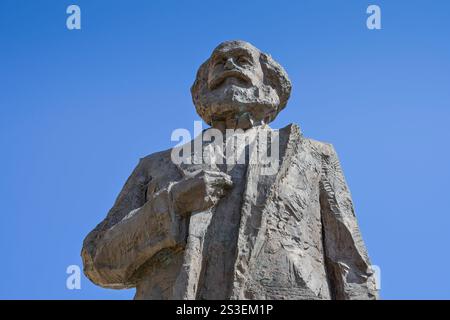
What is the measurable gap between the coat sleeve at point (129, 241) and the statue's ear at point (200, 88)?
1.09m

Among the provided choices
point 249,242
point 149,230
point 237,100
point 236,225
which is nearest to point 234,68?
point 237,100

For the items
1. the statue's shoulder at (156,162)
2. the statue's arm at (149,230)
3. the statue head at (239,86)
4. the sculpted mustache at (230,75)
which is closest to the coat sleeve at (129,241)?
the statue's arm at (149,230)

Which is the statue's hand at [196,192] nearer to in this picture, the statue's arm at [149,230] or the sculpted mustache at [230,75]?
the statue's arm at [149,230]

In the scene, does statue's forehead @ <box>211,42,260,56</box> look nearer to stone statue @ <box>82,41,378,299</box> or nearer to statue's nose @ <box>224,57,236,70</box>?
statue's nose @ <box>224,57,236,70</box>

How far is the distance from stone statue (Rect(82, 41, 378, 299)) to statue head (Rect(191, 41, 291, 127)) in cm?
2

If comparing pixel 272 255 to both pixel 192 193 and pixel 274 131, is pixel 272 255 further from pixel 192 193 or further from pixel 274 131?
pixel 274 131

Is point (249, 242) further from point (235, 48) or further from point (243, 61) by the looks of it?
point (235, 48)

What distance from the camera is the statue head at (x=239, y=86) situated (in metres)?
10.9

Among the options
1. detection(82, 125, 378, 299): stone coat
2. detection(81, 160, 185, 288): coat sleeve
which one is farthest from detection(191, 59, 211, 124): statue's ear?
detection(81, 160, 185, 288): coat sleeve

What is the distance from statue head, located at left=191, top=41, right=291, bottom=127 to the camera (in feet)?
35.8

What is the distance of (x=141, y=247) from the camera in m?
9.88

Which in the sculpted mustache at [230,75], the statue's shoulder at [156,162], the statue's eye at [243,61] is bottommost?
the statue's shoulder at [156,162]
